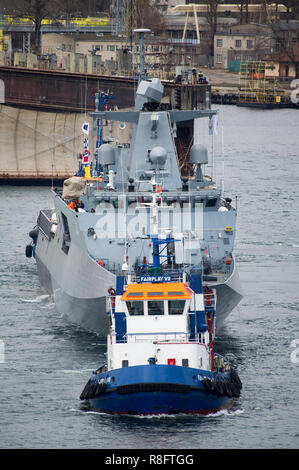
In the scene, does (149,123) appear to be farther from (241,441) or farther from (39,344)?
(241,441)

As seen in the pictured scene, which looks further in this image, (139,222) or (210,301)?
(139,222)

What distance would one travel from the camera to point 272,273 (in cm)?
6300

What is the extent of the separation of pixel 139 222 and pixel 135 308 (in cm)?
1058

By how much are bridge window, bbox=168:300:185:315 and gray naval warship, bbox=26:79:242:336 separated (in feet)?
10.6

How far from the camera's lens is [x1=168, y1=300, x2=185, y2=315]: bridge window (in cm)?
4119

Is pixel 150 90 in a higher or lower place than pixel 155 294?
higher

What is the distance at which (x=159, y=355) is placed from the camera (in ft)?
132

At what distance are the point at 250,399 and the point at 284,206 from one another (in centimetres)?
4159

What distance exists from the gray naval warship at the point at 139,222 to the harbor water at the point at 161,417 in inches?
73.2

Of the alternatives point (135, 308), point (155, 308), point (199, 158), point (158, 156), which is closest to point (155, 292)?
point (155, 308)

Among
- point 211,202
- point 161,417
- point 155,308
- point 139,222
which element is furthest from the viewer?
point 211,202

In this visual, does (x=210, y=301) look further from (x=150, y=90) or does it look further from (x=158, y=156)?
(x=150, y=90)

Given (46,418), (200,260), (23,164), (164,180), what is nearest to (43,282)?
(164,180)

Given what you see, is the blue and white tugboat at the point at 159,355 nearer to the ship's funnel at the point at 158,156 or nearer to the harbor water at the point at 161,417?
A: the harbor water at the point at 161,417
